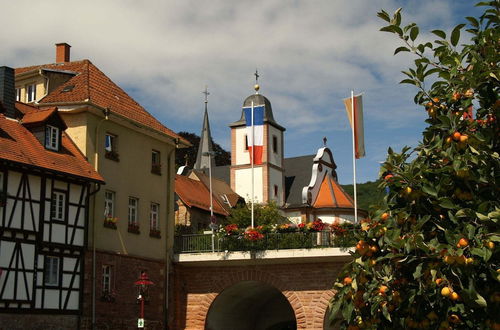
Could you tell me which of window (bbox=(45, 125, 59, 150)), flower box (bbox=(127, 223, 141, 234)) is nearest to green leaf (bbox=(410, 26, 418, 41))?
window (bbox=(45, 125, 59, 150))

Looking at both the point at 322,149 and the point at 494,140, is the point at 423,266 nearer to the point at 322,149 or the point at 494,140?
the point at 494,140

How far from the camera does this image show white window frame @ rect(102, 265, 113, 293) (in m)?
24.7

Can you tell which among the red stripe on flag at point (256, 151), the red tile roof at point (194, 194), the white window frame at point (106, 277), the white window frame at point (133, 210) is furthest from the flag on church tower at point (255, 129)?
the white window frame at point (106, 277)

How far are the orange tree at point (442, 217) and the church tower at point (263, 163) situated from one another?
44.7m

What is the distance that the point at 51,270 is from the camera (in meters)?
22.5

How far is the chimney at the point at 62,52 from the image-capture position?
3048 centimetres

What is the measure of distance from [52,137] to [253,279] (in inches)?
340

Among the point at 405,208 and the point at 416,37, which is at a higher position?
the point at 416,37

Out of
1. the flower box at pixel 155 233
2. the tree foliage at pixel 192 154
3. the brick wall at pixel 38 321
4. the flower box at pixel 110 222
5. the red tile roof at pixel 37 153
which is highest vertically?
the tree foliage at pixel 192 154

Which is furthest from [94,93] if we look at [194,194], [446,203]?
[446,203]

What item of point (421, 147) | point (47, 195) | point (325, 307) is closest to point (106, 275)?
point (47, 195)

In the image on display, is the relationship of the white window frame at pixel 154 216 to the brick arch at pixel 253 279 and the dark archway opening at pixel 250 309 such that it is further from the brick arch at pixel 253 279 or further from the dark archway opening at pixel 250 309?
the dark archway opening at pixel 250 309

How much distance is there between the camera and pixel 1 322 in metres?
20.4

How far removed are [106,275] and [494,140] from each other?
18.1 metres
